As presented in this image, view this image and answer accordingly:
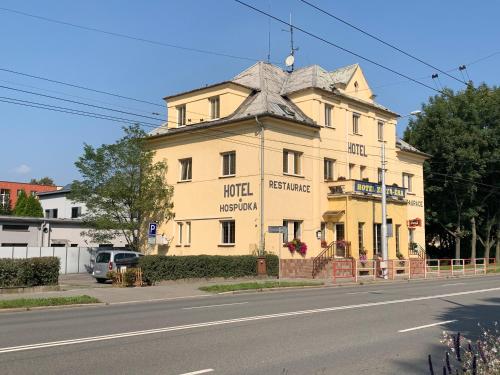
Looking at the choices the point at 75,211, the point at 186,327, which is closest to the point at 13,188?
the point at 75,211

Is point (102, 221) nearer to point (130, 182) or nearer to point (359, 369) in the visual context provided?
point (130, 182)

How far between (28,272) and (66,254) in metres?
17.0

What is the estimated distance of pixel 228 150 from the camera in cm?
3234

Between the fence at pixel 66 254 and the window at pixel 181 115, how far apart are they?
1115cm

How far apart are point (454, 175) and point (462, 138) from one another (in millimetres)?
3101

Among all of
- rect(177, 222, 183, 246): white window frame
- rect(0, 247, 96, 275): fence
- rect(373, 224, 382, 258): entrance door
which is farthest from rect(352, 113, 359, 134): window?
rect(0, 247, 96, 275): fence

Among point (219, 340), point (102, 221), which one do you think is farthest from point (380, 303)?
point (102, 221)

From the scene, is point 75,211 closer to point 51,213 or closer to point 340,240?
point 51,213

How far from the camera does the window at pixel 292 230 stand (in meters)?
31.0

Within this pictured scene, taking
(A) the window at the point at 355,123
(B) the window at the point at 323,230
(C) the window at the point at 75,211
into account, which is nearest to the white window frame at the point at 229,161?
(B) the window at the point at 323,230

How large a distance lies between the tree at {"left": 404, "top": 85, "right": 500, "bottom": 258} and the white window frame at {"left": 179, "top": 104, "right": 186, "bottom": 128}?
20394mm

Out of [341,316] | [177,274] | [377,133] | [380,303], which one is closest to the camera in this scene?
[341,316]

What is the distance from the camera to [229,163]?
1284 inches

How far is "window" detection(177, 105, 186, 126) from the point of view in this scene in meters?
36.3
